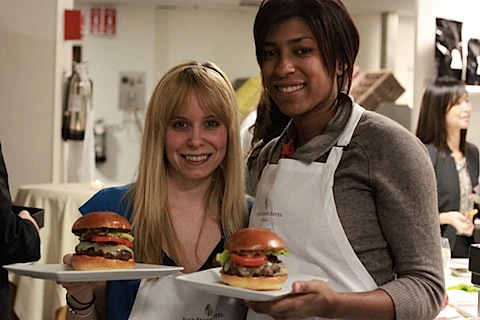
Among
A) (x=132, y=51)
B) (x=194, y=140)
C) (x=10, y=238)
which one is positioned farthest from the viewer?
(x=132, y=51)

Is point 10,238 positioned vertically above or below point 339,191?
below

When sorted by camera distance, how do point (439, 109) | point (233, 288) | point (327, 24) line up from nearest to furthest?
point (233, 288) → point (327, 24) → point (439, 109)

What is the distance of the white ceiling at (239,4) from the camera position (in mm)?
8602

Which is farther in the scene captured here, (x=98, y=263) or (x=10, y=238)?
(x=10, y=238)

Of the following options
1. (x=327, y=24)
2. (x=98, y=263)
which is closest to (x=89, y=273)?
(x=98, y=263)

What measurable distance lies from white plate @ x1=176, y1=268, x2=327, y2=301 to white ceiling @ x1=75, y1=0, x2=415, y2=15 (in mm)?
6990

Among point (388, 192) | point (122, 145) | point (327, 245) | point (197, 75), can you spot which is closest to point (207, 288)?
point (327, 245)

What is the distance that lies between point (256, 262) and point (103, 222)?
1.28 ft

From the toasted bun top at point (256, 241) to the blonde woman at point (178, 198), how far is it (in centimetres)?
29

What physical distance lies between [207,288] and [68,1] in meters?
4.41

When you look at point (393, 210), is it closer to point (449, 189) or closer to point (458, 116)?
point (449, 189)

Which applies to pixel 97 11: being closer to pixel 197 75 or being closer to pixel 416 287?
pixel 197 75

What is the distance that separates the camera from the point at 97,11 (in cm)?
915

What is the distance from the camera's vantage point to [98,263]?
191 centimetres
